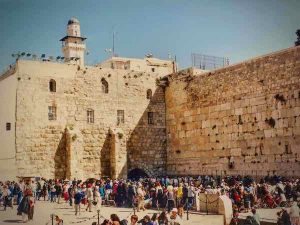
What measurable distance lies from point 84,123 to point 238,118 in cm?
742

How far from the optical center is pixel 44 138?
21.3 meters

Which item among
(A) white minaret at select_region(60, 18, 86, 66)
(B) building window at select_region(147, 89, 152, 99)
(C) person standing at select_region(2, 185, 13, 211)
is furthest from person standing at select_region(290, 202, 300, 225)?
(A) white minaret at select_region(60, 18, 86, 66)

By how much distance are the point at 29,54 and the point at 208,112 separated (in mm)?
8843

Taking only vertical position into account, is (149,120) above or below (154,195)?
above

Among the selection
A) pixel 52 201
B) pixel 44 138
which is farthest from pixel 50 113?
pixel 52 201

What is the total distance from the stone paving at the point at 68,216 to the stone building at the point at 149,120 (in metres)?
4.80

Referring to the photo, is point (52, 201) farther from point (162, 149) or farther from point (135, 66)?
point (135, 66)

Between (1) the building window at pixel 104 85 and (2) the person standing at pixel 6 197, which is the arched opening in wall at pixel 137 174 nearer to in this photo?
(1) the building window at pixel 104 85

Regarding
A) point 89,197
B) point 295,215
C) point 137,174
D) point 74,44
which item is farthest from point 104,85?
point 295,215

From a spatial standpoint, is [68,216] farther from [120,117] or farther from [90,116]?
[120,117]

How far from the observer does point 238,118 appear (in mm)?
21125

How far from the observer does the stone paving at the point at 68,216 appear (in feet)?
39.8

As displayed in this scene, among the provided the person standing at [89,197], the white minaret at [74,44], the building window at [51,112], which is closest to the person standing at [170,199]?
the person standing at [89,197]

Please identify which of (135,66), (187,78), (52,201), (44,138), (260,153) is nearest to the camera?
(52,201)
